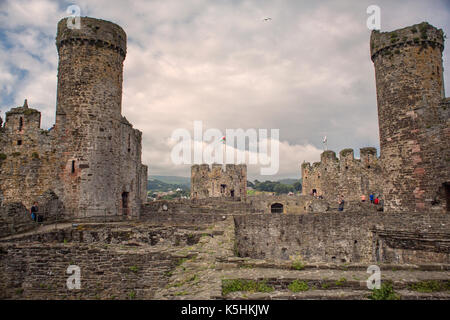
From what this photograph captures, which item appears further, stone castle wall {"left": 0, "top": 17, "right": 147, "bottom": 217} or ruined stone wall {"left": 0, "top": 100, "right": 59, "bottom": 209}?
stone castle wall {"left": 0, "top": 17, "right": 147, "bottom": 217}

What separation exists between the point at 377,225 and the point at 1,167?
71.5ft

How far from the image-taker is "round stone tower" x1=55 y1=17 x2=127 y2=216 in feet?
59.3

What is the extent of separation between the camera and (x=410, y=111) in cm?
1947

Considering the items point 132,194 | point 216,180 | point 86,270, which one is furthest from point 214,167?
point 86,270

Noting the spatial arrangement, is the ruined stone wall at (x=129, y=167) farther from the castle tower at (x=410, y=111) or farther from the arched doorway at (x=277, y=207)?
the arched doorway at (x=277, y=207)

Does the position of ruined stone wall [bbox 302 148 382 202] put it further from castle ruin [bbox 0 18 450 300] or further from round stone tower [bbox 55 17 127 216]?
round stone tower [bbox 55 17 127 216]

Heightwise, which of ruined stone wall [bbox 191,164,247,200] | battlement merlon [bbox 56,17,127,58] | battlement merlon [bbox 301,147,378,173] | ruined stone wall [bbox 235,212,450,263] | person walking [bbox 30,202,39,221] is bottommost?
ruined stone wall [bbox 235,212,450,263]

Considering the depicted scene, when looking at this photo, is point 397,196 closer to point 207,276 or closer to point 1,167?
point 207,276

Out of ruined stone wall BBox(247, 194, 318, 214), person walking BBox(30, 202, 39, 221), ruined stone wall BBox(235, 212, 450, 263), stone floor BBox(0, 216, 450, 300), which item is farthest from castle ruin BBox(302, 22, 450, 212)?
person walking BBox(30, 202, 39, 221)

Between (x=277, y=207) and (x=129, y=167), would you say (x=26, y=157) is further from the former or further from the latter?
(x=277, y=207)

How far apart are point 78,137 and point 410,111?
21.1 metres

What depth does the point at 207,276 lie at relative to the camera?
6504mm

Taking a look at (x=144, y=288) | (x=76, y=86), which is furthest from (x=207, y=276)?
(x=76, y=86)

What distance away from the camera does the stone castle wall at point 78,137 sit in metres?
17.7
